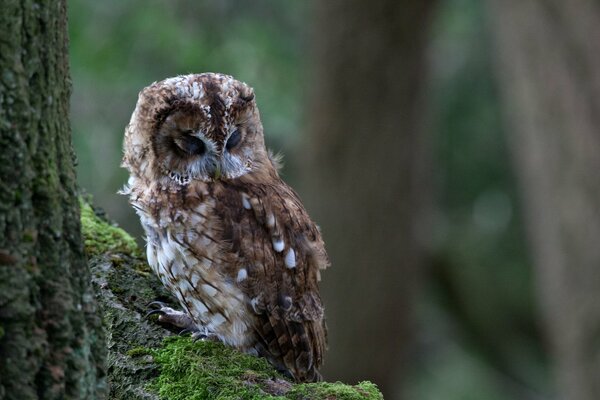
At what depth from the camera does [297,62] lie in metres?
11.4

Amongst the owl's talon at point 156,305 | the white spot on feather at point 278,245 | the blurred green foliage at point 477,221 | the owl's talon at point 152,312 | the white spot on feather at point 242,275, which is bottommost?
the owl's talon at point 152,312

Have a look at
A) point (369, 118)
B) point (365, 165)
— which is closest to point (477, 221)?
point (365, 165)

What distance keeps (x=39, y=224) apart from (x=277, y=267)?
1.55 metres

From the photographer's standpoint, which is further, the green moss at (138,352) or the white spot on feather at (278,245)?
the white spot on feather at (278,245)

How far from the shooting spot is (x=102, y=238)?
3.70 m

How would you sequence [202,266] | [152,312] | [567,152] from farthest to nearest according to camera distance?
1. [567,152]
2. [202,266]
3. [152,312]

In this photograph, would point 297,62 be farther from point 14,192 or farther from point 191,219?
point 14,192

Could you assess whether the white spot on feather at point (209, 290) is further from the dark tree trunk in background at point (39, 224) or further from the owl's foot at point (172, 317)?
the dark tree trunk in background at point (39, 224)

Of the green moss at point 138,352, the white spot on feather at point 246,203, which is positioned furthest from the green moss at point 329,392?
the white spot on feather at point 246,203

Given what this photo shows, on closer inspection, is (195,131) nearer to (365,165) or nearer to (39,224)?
(39,224)

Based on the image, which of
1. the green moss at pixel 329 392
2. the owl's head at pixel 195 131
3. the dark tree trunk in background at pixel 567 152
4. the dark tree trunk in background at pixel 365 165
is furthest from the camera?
the dark tree trunk in background at pixel 365 165

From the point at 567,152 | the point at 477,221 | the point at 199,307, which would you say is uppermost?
the point at 477,221

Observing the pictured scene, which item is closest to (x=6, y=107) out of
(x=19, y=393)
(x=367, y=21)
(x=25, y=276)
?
(x=25, y=276)

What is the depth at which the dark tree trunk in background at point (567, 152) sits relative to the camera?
21.9 feet
